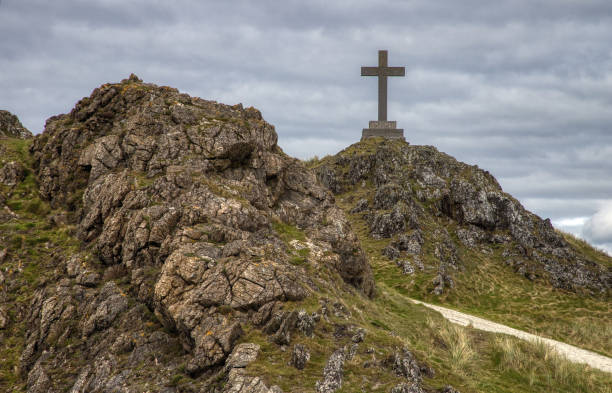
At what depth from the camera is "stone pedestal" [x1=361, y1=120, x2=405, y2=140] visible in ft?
234

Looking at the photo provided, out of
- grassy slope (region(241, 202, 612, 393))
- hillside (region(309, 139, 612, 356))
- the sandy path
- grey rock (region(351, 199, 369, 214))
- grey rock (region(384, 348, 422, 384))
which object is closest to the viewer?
grassy slope (region(241, 202, 612, 393))

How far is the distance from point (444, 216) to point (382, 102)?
23.0m

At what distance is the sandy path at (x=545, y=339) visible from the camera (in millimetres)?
24197

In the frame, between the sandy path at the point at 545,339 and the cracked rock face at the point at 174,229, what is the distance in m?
10.1

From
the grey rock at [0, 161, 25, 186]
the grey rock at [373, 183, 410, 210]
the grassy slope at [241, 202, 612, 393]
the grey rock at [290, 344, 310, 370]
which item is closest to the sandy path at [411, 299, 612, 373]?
the grassy slope at [241, 202, 612, 393]

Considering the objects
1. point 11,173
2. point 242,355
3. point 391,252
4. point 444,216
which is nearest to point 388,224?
point 391,252

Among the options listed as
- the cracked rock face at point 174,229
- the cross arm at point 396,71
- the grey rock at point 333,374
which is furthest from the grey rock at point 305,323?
the cross arm at point 396,71

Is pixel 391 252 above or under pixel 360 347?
above

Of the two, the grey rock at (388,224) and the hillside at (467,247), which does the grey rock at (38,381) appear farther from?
the grey rock at (388,224)

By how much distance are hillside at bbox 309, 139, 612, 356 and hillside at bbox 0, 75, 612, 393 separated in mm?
12475

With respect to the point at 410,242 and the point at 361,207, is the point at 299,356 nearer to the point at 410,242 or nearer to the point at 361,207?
the point at 410,242

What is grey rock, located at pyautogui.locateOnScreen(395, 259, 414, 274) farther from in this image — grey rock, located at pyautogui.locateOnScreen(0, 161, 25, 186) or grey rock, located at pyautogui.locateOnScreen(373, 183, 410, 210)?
grey rock, located at pyautogui.locateOnScreen(0, 161, 25, 186)

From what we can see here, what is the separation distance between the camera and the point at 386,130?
71.9 m

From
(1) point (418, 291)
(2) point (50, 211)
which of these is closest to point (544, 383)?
(1) point (418, 291)
